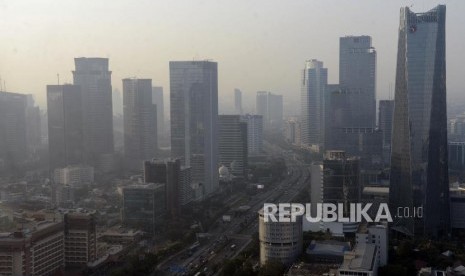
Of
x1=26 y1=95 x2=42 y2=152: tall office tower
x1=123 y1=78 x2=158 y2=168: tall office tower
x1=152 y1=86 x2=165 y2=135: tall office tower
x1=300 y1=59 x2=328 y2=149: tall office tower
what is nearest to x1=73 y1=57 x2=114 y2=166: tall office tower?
x1=123 y1=78 x2=158 y2=168: tall office tower

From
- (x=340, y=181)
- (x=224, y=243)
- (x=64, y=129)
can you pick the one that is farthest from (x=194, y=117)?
(x=224, y=243)

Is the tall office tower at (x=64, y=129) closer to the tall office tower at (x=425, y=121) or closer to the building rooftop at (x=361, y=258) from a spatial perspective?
the tall office tower at (x=425, y=121)

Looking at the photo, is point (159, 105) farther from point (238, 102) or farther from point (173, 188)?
point (173, 188)

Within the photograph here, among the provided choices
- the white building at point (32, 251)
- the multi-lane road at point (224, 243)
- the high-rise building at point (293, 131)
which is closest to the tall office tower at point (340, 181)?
the multi-lane road at point (224, 243)

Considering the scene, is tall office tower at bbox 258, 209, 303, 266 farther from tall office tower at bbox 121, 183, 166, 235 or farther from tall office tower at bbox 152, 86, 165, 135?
tall office tower at bbox 152, 86, 165, 135

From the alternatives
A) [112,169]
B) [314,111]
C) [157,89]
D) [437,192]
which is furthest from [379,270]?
[314,111]

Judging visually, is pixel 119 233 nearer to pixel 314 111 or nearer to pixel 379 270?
pixel 379 270
